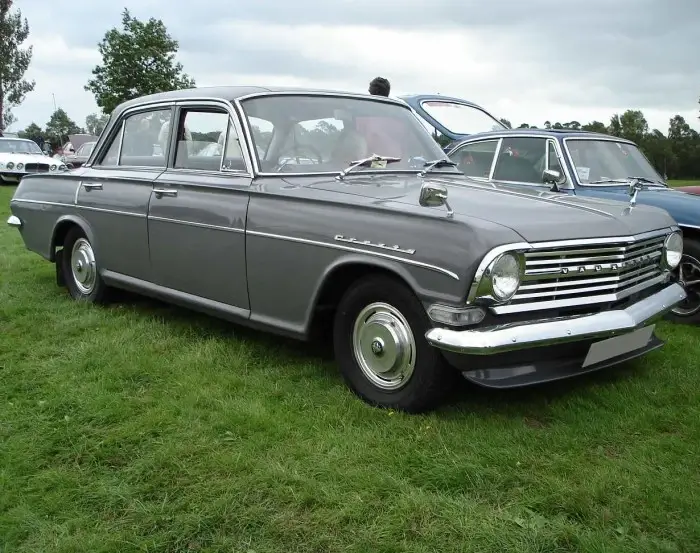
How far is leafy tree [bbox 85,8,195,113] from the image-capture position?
32.4 m

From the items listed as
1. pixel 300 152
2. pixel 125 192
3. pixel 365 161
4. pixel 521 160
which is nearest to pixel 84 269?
pixel 125 192

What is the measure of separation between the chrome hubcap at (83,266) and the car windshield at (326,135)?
6.69 feet

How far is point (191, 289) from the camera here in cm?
440

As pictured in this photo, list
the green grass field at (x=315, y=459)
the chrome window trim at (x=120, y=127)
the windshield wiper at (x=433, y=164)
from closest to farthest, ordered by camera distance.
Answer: the green grass field at (x=315, y=459), the windshield wiper at (x=433, y=164), the chrome window trim at (x=120, y=127)

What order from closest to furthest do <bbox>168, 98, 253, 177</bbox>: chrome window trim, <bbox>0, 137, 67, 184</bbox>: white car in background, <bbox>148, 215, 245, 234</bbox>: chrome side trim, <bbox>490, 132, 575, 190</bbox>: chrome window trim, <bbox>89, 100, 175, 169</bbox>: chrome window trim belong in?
<bbox>148, 215, 245, 234</bbox>: chrome side trim, <bbox>168, 98, 253, 177</bbox>: chrome window trim, <bbox>89, 100, 175, 169</bbox>: chrome window trim, <bbox>490, 132, 575, 190</bbox>: chrome window trim, <bbox>0, 137, 67, 184</bbox>: white car in background

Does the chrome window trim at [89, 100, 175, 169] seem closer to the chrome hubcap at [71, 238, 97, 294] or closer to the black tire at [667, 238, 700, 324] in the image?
the chrome hubcap at [71, 238, 97, 294]

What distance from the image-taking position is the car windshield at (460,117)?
806cm

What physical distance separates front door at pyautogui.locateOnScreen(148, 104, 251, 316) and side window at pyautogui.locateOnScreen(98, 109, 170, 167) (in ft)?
0.62

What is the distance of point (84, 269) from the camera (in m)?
5.57

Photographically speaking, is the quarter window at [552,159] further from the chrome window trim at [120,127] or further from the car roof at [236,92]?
the chrome window trim at [120,127]

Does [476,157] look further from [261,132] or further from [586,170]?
[261,132]

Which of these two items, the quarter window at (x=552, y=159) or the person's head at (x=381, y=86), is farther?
the person's head at (x=381, y=86)

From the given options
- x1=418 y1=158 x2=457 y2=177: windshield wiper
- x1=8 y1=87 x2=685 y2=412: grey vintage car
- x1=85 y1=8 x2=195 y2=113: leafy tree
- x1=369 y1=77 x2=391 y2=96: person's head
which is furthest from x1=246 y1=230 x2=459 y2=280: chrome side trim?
x1=85 y1=8 x2=195 y2=113: leafy tree

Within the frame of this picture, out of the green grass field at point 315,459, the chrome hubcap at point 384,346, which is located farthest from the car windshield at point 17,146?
the chrome hubcap at point 384,346
